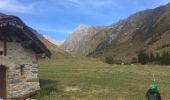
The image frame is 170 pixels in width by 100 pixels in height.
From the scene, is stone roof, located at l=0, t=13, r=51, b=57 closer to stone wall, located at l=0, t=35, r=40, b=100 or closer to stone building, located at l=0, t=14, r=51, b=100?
stone building, located at l=0, t=14, r=51, b=100

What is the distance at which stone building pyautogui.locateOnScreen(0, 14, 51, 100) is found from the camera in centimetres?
2323

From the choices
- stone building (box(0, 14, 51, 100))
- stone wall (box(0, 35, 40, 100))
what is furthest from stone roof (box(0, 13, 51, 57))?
stone wall (box(0, 35, 40, 100))

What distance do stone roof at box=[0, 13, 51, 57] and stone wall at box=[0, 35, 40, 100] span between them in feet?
1.53

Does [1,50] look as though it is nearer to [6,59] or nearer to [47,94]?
[6,59]

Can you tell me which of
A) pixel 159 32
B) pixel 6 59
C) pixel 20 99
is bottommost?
pixel 20 99

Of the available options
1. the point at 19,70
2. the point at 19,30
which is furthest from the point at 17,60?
the point at 19,30

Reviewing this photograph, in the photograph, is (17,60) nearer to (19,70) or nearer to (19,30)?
(19,70)

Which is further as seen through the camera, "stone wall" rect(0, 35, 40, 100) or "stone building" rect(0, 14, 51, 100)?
"stone wall" rect(0, 35, 40, 100)

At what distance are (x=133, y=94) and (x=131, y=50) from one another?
16396cm

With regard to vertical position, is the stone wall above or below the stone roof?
below

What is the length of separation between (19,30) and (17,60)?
6.05 ft

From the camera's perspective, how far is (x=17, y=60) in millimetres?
24062

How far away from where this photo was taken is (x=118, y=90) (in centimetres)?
2648

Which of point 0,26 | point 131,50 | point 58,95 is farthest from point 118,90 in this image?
point 131,50
